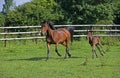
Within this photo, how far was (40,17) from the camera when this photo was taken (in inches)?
1971

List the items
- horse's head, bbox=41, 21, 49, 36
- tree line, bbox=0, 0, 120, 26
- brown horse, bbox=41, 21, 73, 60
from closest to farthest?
horse's head, bbox=41, 21, 49, 36 → brown horse, bbox=41, 21, 73, 60 → tree line, bbox=0, 0, 120, 26

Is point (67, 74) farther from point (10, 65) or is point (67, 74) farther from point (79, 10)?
point (79, 10)

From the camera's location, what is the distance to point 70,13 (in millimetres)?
54188

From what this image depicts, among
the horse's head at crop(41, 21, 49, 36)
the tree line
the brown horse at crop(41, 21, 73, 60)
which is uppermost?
the horse's head at crop(41, 21, 49, 36)

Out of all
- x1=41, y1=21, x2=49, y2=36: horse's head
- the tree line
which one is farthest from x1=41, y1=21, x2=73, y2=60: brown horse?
the tree line

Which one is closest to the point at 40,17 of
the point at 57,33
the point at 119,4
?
the point at 119,4

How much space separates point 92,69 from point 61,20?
39156 mm


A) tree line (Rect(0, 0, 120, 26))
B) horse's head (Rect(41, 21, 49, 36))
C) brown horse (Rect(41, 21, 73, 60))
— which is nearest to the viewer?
horse's head (Rect(41, 21, 49, 36))

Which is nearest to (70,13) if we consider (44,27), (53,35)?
(53,35)

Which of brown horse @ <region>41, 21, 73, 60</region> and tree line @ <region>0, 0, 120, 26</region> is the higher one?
brown horse @ <region>41, 21, 73, 60</region>

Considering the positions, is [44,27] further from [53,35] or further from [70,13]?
[70,13]

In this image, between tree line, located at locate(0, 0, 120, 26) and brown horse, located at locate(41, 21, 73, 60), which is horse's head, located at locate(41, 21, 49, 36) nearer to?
brown horse, located at locate(41, 21, 73, 60)

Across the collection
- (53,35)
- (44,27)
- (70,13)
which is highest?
(44,27)

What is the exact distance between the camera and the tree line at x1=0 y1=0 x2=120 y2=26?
158 ft
